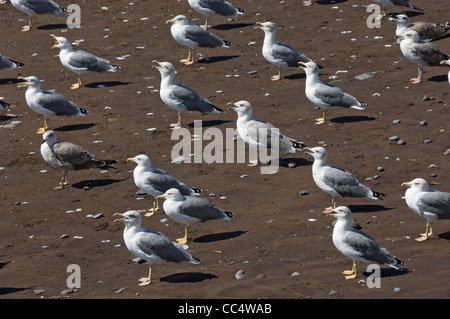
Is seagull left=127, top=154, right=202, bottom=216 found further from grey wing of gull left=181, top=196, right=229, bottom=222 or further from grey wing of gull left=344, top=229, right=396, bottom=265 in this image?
grey wing of gull left=344, top=229, right=396, bottom=265

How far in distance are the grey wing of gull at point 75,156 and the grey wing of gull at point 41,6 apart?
35.3ft

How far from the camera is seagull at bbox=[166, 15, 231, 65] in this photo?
84.1ft

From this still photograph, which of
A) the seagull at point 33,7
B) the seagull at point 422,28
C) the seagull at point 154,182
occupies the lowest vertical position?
the seagull at point 33,7

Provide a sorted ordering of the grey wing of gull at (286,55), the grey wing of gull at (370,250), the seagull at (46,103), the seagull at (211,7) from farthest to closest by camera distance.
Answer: the seagull at (211,7) → the grey wing of gull at (286,55) → the seagull at (46,103) → the grey wing of gull at (370,250)

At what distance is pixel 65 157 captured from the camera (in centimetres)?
1964

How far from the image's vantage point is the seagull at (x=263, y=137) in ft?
64.5

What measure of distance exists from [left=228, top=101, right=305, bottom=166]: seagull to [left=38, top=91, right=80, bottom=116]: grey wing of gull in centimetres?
450

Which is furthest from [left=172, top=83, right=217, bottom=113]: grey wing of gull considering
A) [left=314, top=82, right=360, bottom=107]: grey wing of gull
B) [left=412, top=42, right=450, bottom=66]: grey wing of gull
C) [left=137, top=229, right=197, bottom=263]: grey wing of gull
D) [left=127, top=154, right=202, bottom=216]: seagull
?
[left=137, top=229, right=197, bottom=263]: grey wing of gull

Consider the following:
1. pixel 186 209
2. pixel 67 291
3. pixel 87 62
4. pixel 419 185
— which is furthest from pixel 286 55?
pixel 67 291

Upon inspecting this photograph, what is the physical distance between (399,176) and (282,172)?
2391 mm

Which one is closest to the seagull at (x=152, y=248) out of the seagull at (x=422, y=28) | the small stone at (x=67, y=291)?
the small stone at (x=67, y=291)

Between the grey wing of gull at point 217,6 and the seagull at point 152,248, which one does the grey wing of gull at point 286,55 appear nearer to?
the grey wing of gull at point 217,6

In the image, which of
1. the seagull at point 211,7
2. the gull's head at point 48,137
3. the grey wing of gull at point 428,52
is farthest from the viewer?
the seagull at point 211,7

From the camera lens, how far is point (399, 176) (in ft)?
60.8
